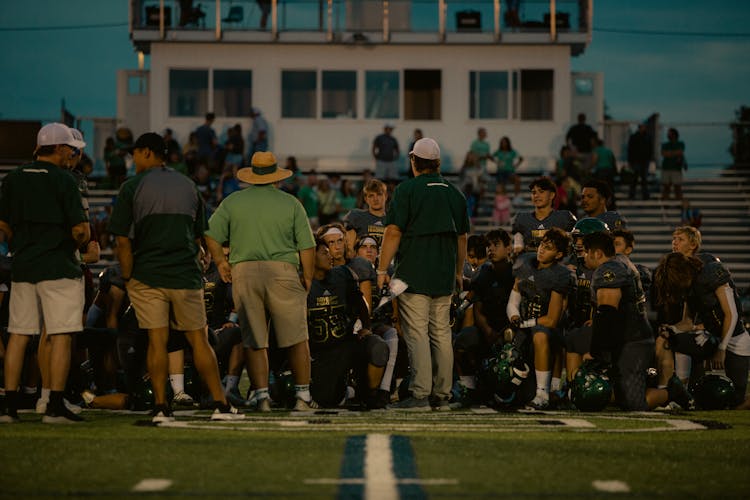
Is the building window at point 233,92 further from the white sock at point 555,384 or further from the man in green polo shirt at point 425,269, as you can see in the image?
the man in green polo shirt at point 425,269

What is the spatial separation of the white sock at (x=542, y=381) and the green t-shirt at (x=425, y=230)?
995 mm

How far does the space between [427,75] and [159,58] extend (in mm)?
6454

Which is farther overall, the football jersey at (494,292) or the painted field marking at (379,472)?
the football jersey at (494,292)

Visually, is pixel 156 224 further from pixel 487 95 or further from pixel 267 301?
pixel 487 95

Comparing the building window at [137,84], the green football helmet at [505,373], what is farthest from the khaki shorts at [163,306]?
the building window at [137,84]

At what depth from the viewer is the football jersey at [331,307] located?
404 inches

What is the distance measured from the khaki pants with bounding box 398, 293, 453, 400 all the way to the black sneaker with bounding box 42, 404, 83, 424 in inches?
107

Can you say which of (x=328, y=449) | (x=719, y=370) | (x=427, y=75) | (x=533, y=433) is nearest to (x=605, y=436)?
(x=533, y=433)

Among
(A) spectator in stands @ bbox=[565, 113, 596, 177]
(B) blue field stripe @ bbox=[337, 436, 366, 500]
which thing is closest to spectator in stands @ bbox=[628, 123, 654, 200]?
(A) spectator in stands @ bbox=[565, 113, 596, 177]

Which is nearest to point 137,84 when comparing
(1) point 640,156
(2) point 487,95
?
(2) point 487,95

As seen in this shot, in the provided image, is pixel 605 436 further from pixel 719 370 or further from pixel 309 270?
pixel 719 370

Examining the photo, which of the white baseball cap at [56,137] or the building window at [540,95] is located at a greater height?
the building window at [540,95]

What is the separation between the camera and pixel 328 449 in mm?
6809

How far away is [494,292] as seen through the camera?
1109 centimetres
